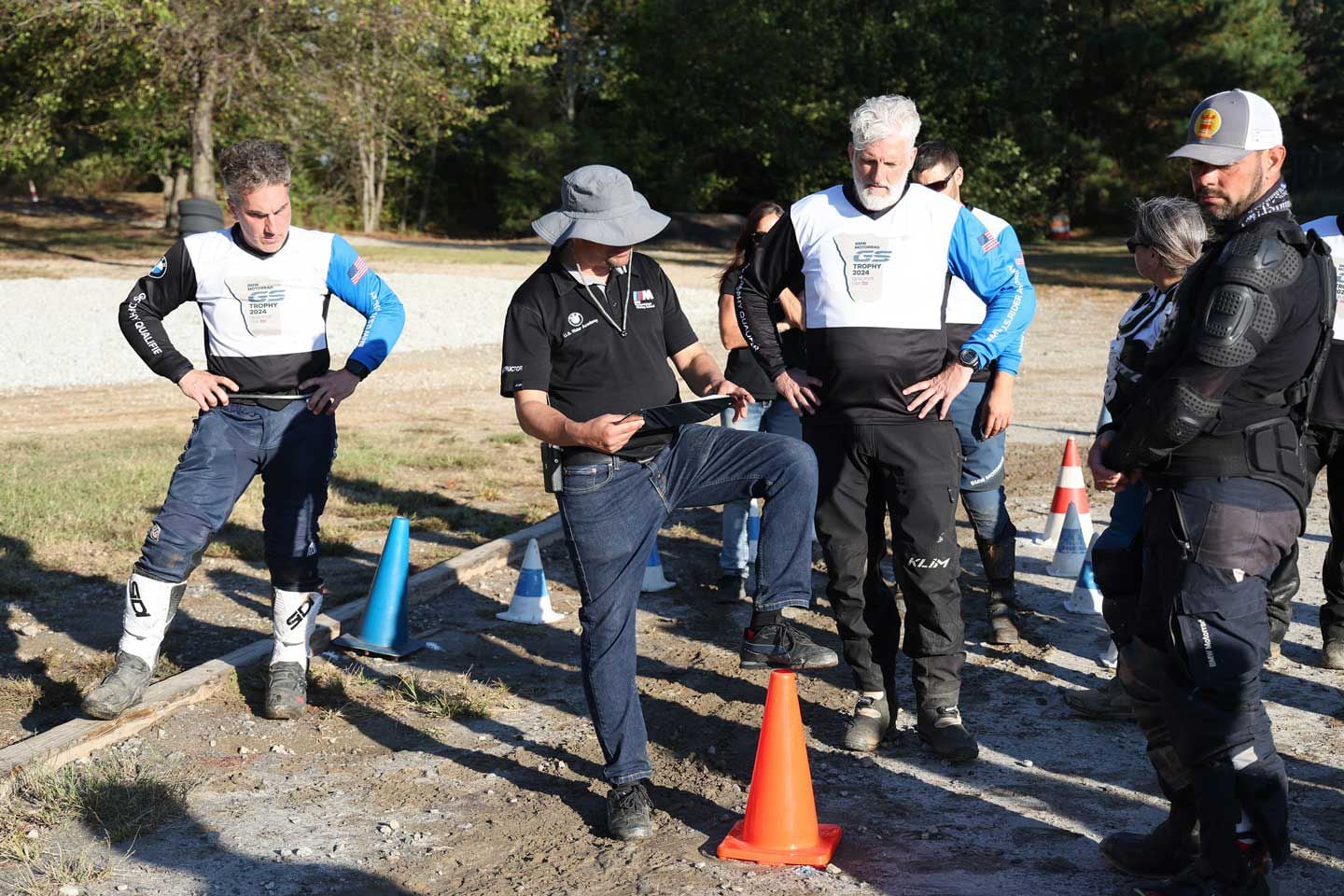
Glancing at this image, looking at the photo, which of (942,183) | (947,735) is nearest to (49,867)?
(947,735)

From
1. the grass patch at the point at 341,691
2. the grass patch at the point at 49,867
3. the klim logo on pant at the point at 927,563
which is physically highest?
the klim logo on pant at the point at 927,563

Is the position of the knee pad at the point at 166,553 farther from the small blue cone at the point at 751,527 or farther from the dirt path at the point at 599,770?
the small blue cone at the point at 751,527

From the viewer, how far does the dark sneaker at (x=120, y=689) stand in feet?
17.2

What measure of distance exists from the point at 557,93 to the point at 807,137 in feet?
37.1

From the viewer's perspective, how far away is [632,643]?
4.55 metres

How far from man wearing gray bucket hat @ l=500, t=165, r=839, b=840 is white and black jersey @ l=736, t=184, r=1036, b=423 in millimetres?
564

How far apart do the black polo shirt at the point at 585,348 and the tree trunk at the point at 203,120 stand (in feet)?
83.6

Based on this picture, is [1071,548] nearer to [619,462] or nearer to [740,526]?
[740,526]

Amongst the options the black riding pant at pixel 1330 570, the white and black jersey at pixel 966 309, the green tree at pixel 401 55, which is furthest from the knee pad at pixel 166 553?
the green tree at pixel 401 55

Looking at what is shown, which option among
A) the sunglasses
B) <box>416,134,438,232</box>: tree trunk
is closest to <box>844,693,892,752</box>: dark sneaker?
the sunglasses

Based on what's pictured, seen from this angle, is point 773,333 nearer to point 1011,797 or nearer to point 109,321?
point 1011,797

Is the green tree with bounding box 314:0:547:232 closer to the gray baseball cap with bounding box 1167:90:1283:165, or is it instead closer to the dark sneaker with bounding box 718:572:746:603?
the dark sneaker with bounding box 718:572:746:603

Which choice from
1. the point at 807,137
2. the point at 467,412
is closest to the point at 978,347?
the point at 467,412

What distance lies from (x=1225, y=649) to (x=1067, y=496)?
15.3 feet
